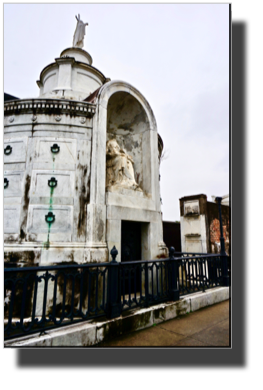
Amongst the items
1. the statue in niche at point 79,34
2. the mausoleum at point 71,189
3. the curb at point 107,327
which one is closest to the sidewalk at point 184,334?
the curb at point 107,327

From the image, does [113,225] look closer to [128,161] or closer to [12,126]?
[128,161]

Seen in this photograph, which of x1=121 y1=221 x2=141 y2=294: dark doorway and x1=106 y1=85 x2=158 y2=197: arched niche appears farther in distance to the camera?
x1=106 y1=85 x2=158 y2=197: arched niche

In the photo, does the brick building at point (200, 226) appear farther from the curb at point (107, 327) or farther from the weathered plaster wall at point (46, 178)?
the weathered plaster wall at point (46, 178)

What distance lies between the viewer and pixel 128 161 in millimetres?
7016

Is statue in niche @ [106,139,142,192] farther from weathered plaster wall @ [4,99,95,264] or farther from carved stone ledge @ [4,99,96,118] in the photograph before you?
carved stone ledge @ [4,99,96,118]

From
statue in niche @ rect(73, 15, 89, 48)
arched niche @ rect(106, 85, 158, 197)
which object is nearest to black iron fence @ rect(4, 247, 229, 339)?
arched niche @ rect(106, 85, 158, 197)

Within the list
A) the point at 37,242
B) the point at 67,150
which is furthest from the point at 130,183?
the point at 37,242

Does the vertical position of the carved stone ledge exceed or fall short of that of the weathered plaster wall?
it exceeds it

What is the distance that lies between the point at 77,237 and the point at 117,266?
1.59 meters

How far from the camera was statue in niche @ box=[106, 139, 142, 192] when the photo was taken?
21.5ft

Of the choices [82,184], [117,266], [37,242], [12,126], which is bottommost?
[117,266]

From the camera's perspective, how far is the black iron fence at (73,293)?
10.3ft
